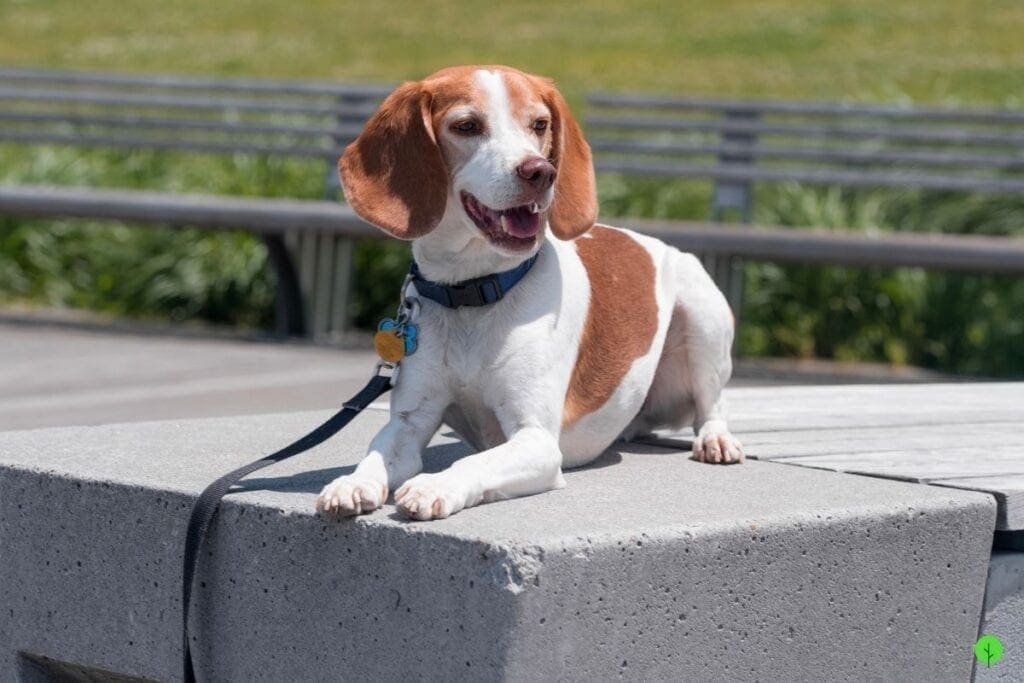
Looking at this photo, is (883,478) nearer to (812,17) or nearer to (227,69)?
(227,69)

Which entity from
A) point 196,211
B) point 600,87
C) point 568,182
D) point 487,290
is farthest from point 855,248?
point 600,87

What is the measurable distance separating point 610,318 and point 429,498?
2.66 feet

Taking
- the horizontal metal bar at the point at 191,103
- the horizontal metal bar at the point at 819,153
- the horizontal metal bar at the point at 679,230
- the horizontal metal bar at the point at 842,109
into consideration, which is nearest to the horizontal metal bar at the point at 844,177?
the horizontal metal bar at the point at 819,153

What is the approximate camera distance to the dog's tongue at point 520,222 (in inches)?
123

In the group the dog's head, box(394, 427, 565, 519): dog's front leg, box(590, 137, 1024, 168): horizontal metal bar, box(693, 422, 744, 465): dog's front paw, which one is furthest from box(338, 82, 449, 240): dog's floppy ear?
box(590, 137, 1024, 168): horizontal metal bar

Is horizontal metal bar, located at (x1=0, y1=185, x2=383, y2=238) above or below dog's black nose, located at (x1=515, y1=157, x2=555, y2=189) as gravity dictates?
below

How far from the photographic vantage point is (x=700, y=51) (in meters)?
19.9

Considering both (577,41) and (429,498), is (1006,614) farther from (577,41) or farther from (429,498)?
(577,41)

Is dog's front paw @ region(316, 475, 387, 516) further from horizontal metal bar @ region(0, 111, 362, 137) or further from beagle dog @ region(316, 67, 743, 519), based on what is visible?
horizontal metal bar @ region(0, 111, 362, 137)

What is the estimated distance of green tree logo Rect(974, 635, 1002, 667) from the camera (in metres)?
3.60

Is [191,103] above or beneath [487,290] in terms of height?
beneath

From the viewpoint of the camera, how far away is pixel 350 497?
2.94 m

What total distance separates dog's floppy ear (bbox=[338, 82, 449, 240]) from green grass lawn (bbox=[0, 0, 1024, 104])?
1331cm

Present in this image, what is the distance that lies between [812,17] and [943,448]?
1833 centimetres
